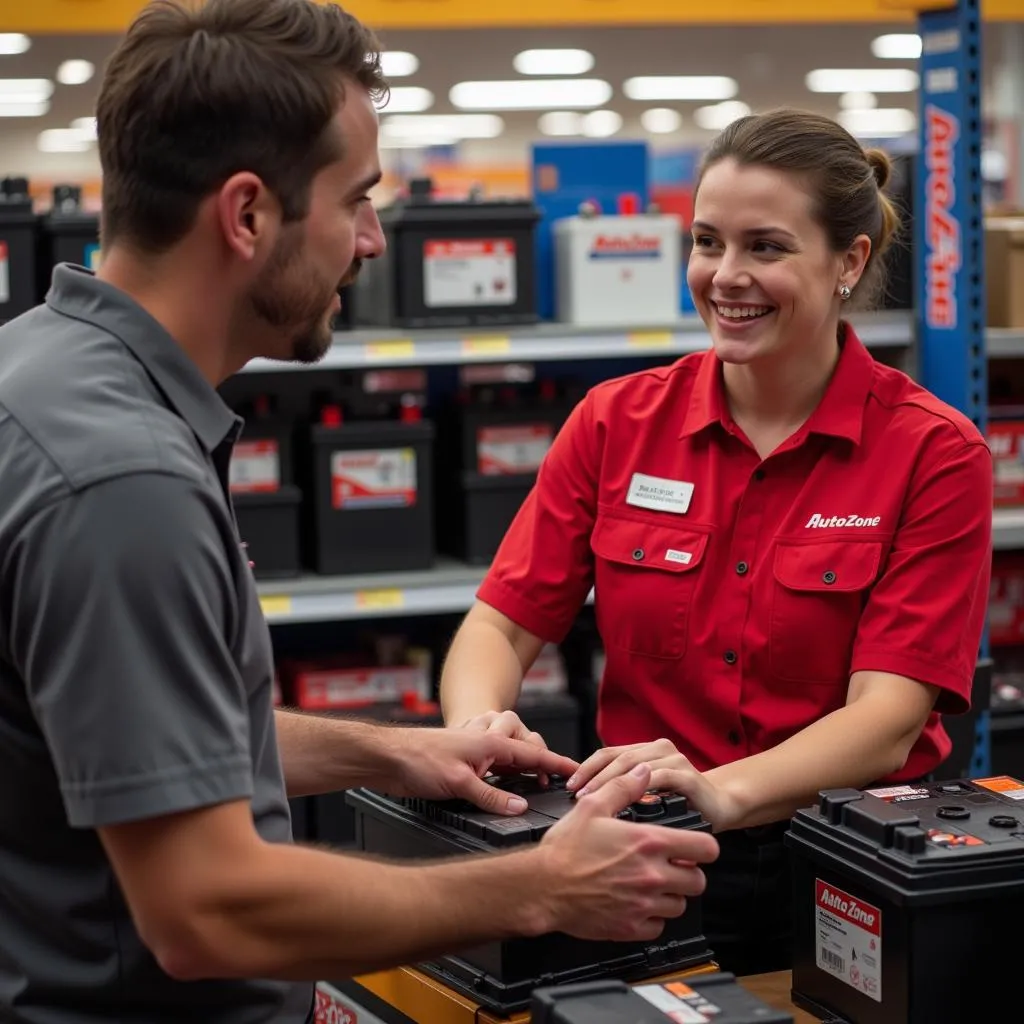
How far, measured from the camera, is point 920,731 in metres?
2.10

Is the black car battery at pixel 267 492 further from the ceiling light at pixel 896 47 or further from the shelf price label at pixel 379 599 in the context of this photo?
the ceiling light at pixel 896 47

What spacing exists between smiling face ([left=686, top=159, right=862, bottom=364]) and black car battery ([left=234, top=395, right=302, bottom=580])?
1725 millimetres

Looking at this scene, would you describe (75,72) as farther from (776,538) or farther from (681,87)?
(776,538)

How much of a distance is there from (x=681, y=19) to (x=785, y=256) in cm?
206

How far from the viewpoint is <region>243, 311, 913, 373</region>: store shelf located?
364 centimetres

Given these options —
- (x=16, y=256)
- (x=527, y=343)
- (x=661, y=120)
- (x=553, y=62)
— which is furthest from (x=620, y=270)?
(x=661, y=120)

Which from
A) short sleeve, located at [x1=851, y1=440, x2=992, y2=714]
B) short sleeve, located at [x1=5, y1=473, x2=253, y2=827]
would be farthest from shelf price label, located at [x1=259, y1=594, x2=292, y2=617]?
short sleeve, located at [x1=5, y1=473, x2=253, y2=827]

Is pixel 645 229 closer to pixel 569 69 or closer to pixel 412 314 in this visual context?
pixel 412 314

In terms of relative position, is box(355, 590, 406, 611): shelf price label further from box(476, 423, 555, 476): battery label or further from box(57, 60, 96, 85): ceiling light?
box(57, 60, 96, 85): ceiling light

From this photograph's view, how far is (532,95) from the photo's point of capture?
1578 cm

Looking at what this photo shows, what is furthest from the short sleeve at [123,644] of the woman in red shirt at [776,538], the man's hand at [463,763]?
the woman in red shirt at [776,538]

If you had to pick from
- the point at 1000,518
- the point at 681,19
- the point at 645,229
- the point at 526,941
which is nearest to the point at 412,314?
the point at 645,229

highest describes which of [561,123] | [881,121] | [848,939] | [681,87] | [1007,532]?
[881,121]

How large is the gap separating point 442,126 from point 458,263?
15.3 m
